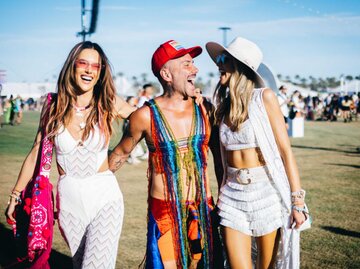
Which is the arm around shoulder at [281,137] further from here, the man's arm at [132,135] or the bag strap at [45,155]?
the bag strap at [45,155]

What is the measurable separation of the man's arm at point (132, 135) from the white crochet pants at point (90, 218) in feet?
1.22

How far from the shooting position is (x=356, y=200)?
23.7 feet

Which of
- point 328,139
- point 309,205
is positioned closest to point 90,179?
point 309,205

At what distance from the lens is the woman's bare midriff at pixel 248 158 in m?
3.10

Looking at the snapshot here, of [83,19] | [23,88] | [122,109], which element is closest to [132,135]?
[122,109]

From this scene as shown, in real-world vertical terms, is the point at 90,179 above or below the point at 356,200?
above

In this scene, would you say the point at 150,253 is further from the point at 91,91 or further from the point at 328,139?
the point at 328,139

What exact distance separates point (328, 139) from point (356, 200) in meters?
10.1

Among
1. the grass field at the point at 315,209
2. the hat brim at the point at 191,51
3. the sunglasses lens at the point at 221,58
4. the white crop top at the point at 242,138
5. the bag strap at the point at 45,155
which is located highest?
the hat brim at the point at 191,51

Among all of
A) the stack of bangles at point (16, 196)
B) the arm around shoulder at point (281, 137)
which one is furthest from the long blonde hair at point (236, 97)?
the stack of bangles at point (16, 196)

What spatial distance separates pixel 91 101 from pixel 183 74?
0.76 metres

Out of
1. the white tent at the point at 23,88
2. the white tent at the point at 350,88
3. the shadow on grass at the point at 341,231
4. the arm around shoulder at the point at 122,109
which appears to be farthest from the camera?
the white tent at the point at 350,88

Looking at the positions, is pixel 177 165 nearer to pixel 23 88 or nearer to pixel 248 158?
pixel 248 158

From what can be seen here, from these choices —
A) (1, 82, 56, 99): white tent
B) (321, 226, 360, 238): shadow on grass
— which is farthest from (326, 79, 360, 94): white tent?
(321, 226, 360, 238): shadow on grass
